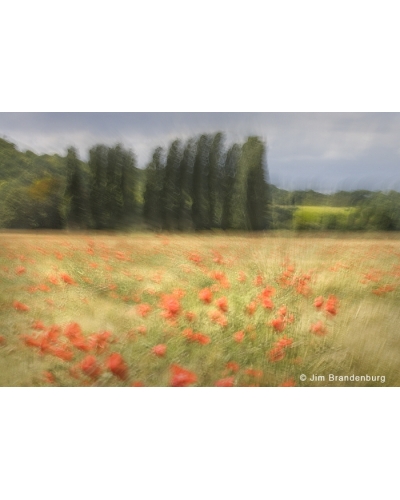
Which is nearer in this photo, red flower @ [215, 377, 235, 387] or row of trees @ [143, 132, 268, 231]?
red flower @ [215, 377, 235, 387]

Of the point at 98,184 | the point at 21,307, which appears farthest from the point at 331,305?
the point at 21,307

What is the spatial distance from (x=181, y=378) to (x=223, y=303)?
0.55m

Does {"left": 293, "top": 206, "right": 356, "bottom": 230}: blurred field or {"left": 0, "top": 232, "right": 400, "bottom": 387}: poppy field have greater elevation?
{"left": 293, "top": 206, "right": 356, "bottom": 230}: blurred field

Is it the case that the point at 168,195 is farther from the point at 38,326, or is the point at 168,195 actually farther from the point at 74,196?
the point at 38,326

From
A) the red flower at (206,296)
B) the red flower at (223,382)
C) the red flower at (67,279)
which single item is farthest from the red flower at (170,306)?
the red flower at (67,279)

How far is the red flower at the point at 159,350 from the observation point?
3445 millimetres

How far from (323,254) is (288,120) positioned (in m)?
0.91

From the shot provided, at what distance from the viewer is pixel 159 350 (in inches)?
136

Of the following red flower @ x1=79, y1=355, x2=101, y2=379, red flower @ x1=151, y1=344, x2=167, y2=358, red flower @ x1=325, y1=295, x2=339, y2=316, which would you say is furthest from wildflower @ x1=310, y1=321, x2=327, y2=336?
red flower @ x1=79, y1=355, x2=101, y2=379

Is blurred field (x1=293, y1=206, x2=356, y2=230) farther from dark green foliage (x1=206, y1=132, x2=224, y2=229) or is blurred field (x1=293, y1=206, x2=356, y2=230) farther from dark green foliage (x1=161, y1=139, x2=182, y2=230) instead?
dark green foliage (x1=161, y1=139, x2=182, y2=230)

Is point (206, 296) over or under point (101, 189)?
under

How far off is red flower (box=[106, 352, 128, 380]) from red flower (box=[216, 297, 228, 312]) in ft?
2.36

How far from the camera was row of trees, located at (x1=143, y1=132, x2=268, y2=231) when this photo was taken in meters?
3.52

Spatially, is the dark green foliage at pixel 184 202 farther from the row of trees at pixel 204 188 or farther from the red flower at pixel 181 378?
the red flower at pixel 181 378
